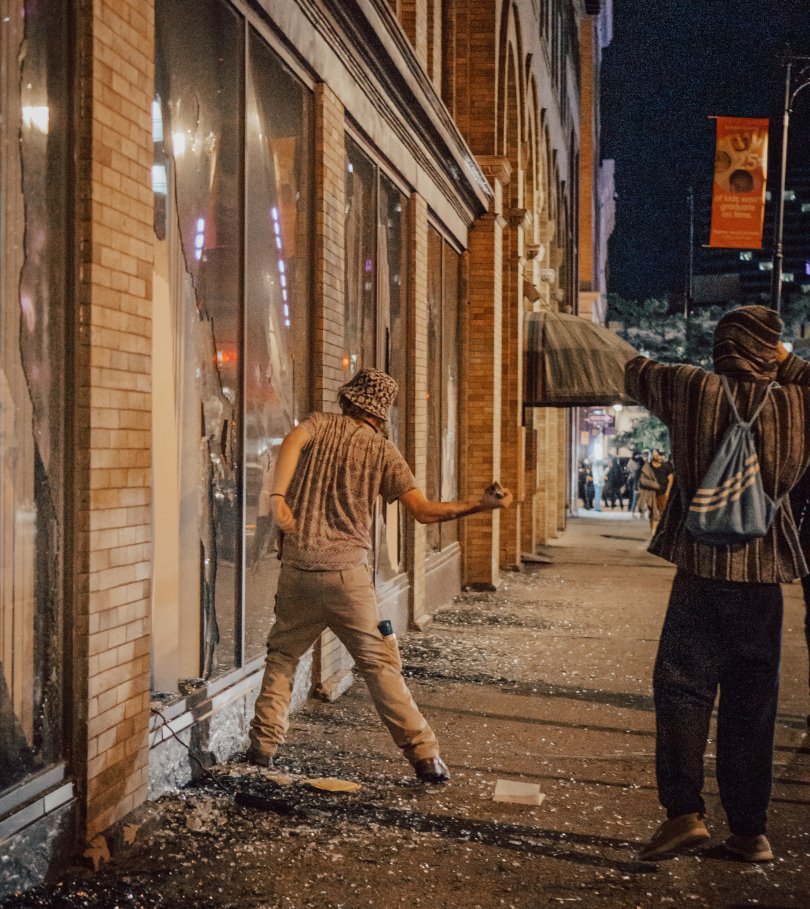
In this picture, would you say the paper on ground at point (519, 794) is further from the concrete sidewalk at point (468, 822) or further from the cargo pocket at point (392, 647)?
the cargo pocket at point (392, 647)

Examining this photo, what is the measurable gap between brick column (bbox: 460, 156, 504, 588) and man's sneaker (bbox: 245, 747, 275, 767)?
8239mm

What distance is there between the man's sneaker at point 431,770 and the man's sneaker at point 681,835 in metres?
1.29

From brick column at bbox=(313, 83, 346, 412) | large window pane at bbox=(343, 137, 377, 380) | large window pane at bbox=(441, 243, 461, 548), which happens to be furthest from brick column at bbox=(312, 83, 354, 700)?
large window pane at bbox=(441, 243, 461, 548)

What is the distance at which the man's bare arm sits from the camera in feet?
16.3

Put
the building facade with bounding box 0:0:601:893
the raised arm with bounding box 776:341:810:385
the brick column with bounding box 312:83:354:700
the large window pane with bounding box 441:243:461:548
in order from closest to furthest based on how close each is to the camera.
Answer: the building facade with bounding box 0:0:601:893, the raised arm with bounding box 776:341:810:385, the brick column with bounding box 312:83:354:700, the large window pane with bounding box 441:243:461:548

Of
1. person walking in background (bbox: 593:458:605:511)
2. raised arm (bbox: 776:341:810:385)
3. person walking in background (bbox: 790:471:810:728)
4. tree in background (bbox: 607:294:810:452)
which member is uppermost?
tree in background (bbox: 607:294:810:452)

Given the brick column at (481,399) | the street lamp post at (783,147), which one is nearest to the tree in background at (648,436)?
the street lamp post at (783,147)

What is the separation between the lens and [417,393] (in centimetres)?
1070

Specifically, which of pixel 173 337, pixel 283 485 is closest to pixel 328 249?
pixel 173 337

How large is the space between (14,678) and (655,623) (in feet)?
27.3

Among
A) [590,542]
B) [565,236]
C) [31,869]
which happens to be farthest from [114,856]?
[565,236]

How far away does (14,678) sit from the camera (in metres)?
4.09

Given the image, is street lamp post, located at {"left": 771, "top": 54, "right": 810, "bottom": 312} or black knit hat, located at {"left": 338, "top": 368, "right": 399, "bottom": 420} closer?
black knit hat, located at {"left": 338, "top": 368, "right": 399, "bottom": 420}

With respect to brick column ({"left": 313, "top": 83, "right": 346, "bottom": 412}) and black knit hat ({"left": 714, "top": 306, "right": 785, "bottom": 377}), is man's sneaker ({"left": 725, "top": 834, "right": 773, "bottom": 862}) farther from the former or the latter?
brick column ({"left": 313, "top": 83, "right": 346, "bottom": 412})
